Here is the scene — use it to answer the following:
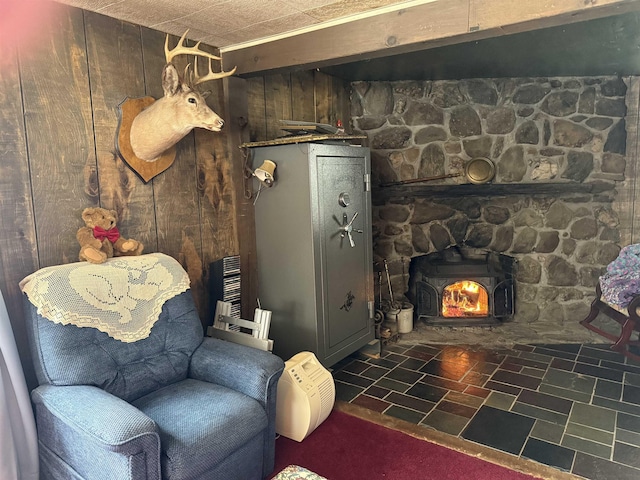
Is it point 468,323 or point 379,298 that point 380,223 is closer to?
point 379,298

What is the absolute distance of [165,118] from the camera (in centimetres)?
239

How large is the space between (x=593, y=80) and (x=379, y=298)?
2469mm

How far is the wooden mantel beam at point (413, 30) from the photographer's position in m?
1.98

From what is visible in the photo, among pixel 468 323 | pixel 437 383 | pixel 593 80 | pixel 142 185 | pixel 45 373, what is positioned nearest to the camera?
pixel 45 373

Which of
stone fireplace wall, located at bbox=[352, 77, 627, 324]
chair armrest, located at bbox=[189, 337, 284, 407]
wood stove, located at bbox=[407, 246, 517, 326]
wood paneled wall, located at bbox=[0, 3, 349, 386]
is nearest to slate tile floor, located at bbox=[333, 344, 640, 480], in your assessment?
wood stove, located at bbox=[407, 246, 517, 326]

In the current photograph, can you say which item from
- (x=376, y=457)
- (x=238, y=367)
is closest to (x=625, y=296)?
(x=376, y=457)

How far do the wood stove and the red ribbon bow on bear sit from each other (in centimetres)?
264

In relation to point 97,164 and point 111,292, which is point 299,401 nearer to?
point 111,292

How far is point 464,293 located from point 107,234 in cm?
299

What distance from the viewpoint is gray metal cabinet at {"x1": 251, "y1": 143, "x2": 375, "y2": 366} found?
2.82 meters

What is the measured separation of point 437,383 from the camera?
3043mm

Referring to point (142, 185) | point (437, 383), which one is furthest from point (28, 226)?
point (437, 383)

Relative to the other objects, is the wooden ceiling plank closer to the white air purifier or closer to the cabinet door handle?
the cabinet door handle

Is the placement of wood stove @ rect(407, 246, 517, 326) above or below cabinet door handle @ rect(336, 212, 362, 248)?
below
